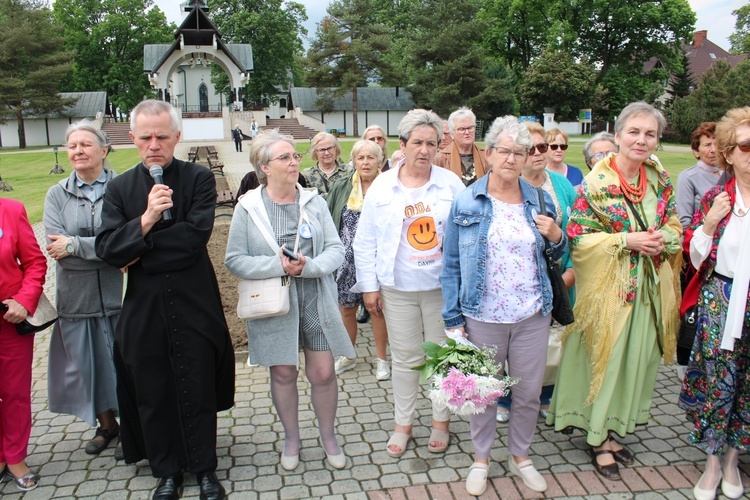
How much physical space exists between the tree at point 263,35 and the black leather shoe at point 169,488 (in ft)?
188

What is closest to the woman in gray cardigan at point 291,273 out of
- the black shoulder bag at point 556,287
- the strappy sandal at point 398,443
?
the strappy sandal at point 398,443

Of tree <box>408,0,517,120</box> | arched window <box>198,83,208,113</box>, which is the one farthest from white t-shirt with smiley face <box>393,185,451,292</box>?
arched window <box>198,83,208,113</box>

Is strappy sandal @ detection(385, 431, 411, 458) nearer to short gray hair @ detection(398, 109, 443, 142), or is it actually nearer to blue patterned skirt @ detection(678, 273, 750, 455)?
blue patterned skirt @ detection(678, 273, 750, 455)

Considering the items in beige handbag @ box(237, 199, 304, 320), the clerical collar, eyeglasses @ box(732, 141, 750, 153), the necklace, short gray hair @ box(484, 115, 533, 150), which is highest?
short gray hair @ box(484, 115, 533, 150)

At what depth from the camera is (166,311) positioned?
341cm

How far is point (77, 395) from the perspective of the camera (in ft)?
13.2

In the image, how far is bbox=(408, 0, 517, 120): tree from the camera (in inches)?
1687

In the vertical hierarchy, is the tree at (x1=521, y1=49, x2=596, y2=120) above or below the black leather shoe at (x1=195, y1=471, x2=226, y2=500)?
above

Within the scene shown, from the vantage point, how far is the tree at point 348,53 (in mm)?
46969

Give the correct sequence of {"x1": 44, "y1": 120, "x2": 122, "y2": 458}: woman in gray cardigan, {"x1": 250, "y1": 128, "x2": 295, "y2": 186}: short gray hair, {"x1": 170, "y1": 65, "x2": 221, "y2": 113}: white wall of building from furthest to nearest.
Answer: {"x1": 170, "y1": 65, "x2": 221, "y2": 113}: white wall of building < {"x1": 44, "y1": 120, "x2": 122, "y2": 458}: woman in gray cardigan < {"x1": 250, "y1": 128, "x2": 295, "y2": 186}: short gray hair

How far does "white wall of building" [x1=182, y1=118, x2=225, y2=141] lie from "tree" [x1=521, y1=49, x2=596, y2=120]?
921 inches

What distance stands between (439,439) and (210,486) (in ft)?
4.98

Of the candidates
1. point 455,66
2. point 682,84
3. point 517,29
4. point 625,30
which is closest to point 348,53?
point 455,66

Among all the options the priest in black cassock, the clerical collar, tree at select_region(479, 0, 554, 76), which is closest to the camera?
the priest in black cassock
